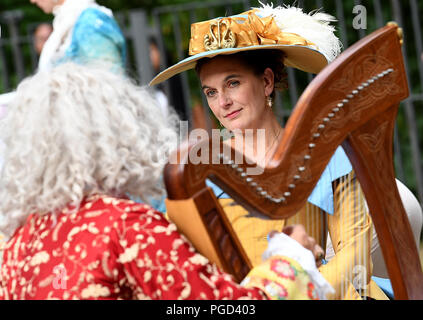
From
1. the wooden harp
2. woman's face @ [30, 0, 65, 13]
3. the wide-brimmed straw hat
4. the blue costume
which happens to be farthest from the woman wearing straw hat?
woman's face @ [30, 0, 65, 13]

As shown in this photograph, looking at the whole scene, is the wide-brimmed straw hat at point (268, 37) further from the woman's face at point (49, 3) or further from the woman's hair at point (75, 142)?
the woman's face at point (49, 3)

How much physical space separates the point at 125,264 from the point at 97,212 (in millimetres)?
129

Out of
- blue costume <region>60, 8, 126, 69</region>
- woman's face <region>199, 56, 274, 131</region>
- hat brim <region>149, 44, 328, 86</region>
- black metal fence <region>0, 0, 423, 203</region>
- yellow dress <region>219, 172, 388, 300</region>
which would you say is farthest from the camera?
black metal fence <region>0, 0, 423, 203</region>

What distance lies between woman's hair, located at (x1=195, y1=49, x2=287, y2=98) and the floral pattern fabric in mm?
1053

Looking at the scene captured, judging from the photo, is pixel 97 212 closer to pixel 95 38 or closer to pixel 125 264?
pixel 125 264

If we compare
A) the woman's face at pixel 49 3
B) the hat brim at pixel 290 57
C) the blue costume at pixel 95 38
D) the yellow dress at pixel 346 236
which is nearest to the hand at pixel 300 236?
the yellow dress at pixel 346 236

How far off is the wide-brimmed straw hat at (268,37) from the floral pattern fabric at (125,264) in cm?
96

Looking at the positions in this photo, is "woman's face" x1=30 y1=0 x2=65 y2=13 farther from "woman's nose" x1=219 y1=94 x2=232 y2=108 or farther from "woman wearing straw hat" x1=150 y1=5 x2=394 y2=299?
"woman's nose" x1=219 y1=94 x2=232 y2=108

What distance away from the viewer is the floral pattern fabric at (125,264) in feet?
4.85

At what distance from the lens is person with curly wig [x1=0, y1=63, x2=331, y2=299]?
149 cm

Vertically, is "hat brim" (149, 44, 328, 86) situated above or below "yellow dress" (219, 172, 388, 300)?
above

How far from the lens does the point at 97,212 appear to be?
5.02ft
